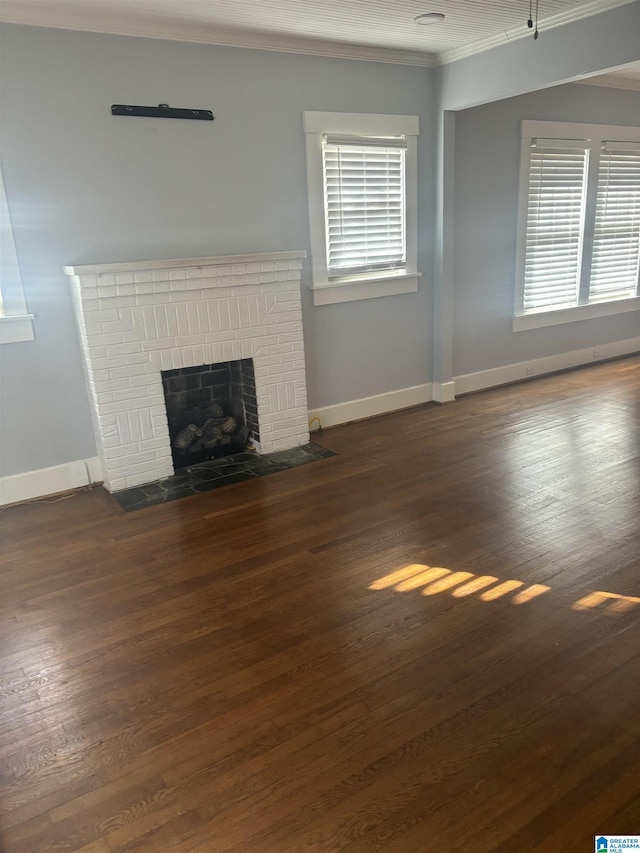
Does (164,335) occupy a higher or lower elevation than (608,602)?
higher

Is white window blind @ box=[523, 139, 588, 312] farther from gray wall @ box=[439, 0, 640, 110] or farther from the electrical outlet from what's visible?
the electrical outlet

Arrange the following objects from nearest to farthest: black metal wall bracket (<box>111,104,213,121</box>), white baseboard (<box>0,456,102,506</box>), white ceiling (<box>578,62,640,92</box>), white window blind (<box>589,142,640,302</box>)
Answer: black metal wall bracket (<box>111,104,213,121</box>) < white baseboard (<box>0,456,102,506</box>) < white ceiling (<box>578,62,640,92</box>) < white window blind (<box>589,142,640,302</box>)

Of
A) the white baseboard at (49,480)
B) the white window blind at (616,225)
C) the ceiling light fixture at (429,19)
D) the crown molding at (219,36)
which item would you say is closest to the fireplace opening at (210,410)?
the white baseboard at (49,480)

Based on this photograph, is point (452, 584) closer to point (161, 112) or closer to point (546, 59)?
point (161, 112)

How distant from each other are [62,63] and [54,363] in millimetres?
1721

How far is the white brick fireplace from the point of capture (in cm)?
371

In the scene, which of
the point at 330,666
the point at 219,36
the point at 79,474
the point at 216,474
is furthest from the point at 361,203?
the point at 330,666

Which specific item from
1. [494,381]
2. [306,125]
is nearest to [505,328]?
[494,381]

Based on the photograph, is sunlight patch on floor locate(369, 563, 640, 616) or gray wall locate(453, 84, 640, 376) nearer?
sunlight patch on floor locate(369, 563, 640, 616)

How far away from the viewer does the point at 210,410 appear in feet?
14.8

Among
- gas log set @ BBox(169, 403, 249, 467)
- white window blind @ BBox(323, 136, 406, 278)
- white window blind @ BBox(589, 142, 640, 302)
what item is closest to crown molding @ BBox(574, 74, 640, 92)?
white window blind @ BBox(589, 142, 640, 302)

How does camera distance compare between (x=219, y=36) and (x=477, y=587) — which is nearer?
(x=477, y=587)

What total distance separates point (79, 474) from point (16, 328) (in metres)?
1.01

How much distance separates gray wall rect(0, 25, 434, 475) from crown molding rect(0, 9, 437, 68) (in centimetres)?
4
